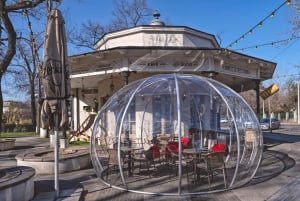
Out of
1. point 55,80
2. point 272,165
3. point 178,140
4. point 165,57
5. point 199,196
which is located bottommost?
point 199,196

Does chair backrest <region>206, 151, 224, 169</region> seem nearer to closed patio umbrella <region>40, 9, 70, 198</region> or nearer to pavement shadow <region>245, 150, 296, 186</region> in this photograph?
pavement shadow <region>245, 150, 296, 186</region>

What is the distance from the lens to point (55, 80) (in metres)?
7.30

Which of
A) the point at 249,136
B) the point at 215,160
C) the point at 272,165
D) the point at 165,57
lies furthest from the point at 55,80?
the point at 272,165

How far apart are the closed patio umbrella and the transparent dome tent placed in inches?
62.2

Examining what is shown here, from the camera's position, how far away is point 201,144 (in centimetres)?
1257

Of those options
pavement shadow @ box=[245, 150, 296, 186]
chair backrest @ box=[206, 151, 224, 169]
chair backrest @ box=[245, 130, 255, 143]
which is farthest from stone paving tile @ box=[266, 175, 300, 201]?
chair backrest @ box=[245, 130, 255, 143]

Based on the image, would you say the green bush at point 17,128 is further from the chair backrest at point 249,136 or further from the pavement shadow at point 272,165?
the chair backrest at point 249,136

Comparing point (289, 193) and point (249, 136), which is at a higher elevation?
point (249, 136)

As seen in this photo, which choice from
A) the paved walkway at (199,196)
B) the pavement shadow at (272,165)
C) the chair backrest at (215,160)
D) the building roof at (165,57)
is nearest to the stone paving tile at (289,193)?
the paved walkway at (199,196)

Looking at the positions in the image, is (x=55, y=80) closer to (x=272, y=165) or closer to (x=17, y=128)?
(x=272, y=165)

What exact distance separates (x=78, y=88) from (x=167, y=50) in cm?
1111

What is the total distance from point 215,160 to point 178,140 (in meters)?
1.01

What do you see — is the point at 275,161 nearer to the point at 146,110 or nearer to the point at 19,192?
the point at 146,110

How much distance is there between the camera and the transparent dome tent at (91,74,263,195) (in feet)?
27.6
